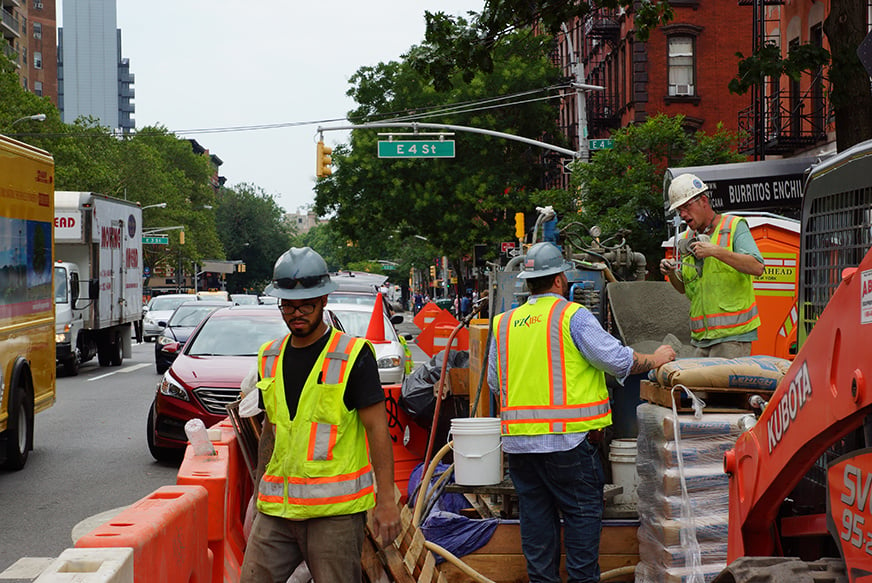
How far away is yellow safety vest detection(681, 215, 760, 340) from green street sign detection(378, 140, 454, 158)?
68.5ft

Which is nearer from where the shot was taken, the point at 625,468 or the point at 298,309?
the point at 298,309

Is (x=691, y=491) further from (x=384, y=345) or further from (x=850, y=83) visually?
(x=384, y=345)

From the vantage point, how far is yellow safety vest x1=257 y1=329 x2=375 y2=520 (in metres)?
4.91

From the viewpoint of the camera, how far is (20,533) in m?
9.11

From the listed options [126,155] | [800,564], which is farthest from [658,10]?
[126,155]

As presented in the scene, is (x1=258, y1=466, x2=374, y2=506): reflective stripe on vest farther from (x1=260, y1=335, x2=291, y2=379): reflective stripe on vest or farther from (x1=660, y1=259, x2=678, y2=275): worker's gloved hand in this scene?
(x1=660, y1=259, x2=678, y2=275): worker's gloved hand

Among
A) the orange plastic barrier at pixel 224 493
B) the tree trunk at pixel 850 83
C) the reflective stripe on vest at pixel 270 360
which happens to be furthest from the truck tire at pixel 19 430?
the tree trunk at pixel 850 83

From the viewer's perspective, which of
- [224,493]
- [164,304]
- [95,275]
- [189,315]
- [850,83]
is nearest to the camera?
[224,493]

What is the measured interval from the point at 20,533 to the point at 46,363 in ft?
14.3

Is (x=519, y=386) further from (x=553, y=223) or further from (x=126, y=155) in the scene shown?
(x=126, y=155)

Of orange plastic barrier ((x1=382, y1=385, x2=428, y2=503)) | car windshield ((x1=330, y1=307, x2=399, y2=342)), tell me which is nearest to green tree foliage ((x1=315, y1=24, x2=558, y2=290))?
car windshield ((x1=330, y1=307, x2=399, y2=342))

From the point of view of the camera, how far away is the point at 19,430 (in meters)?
12.1

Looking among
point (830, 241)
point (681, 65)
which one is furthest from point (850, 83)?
point (681, 65)

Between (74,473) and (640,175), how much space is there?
46.8 ft
